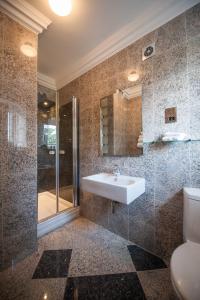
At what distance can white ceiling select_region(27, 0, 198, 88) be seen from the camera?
1.38m

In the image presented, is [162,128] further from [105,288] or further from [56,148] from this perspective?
[56,148]

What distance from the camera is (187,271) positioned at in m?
0.79

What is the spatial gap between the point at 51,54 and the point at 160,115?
69.8 inches

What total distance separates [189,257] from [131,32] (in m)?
2.14

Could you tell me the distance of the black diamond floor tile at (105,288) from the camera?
1.09 m

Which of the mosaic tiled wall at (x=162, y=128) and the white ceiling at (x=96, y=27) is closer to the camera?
the mosaic tiled wall at (x=162, y=128)

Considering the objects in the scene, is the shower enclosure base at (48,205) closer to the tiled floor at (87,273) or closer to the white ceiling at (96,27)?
the tiled floor at (87,273)

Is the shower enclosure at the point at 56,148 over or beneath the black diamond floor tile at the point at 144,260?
over

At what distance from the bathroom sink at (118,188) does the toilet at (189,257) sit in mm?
415

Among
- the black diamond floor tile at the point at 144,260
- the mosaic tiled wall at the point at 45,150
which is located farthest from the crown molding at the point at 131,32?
the black diamond floor tile at the point at 144,260

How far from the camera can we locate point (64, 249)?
1.60m

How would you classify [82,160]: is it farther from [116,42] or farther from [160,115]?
[116,42]

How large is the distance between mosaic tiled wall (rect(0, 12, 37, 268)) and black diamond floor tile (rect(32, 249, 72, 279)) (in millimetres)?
212

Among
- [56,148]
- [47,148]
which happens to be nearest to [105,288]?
[56,148]
